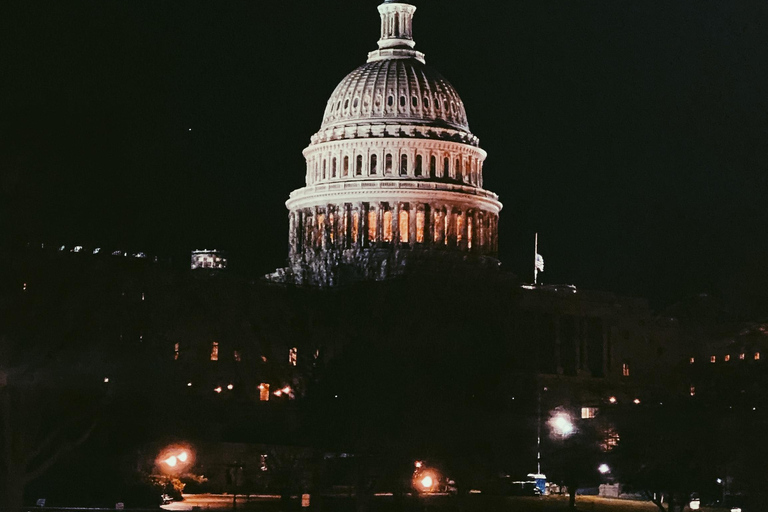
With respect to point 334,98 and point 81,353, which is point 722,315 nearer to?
point 334,98

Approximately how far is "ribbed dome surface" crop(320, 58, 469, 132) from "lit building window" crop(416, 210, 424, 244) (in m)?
7.37

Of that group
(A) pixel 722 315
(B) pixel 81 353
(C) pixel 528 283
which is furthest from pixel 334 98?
(B) pixel 81 353

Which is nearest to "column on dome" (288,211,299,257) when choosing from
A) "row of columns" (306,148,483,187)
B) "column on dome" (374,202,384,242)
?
"row of columns" (306,148,483,187)

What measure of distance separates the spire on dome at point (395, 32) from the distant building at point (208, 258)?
66.8 feet

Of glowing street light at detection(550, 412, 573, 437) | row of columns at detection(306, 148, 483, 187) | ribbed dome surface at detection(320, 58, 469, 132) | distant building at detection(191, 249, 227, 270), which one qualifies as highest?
ribbed dome surface at detection(320, 58, 469, 132)

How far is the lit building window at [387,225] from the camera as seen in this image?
162250mm

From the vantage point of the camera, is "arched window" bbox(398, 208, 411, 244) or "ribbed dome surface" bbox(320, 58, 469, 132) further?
"ribbed dome surface" bbox(320, 58, 469, 132)

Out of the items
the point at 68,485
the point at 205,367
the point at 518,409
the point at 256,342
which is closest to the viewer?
the point at 68,485

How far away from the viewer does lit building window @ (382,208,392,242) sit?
162250mm

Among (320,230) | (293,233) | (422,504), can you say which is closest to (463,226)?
(320,230)

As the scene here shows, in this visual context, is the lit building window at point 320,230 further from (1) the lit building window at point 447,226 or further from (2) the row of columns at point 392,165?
(1) the lit building window at point 447,226

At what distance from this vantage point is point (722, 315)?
539ft

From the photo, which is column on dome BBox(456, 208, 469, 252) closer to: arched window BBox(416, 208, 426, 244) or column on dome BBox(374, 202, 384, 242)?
arched window BBox(416, 208, 426, 244)

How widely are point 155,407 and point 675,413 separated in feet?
92.1
